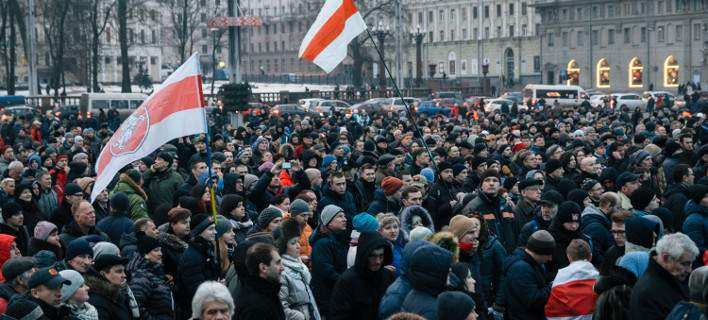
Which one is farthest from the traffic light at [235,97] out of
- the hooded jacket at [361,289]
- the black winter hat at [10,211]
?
the hooded jacket at [361,289]

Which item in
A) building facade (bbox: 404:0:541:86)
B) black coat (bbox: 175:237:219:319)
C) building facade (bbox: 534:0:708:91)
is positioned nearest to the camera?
black coat (bbox: 175:237:219:319)

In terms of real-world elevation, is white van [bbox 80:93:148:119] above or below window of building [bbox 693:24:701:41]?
below

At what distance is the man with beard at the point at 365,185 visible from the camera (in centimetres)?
1270

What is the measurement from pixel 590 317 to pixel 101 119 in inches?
1126

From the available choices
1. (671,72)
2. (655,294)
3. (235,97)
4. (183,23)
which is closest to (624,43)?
(671,72)

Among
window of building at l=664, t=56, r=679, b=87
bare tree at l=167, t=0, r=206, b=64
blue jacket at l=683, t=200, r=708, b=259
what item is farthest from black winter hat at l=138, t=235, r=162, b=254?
window of building at l=664, t=56, r=679, b=87

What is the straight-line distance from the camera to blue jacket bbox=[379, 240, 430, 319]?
6.93m

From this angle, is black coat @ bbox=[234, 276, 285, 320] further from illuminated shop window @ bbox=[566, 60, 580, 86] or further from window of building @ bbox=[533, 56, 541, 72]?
window of building @ bbox=[533, 56, 541, 72]

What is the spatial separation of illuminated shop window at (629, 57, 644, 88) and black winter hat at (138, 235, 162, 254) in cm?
8397

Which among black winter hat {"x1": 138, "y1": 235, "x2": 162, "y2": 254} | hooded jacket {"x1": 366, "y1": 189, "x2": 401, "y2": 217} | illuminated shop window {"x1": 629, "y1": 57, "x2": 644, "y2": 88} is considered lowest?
hooded jacket {"x1": 366, "y1": 189, "x2": 401, "y2": 217}

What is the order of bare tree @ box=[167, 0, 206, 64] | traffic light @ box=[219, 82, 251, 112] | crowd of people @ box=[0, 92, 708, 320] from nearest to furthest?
1. crowd of people @ box=[0, 92, 708, 320]
2. traffic light @ box=[219, 82, 251, 112]
3. bare tree @ box=[167, 0, 206, 64]

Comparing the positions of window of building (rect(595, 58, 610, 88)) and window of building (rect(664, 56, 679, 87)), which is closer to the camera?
window of building (rect(664, 56, 679, 87))

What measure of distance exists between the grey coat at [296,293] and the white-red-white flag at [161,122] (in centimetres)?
163

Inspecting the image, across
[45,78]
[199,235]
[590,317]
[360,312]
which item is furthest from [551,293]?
[45,78]
